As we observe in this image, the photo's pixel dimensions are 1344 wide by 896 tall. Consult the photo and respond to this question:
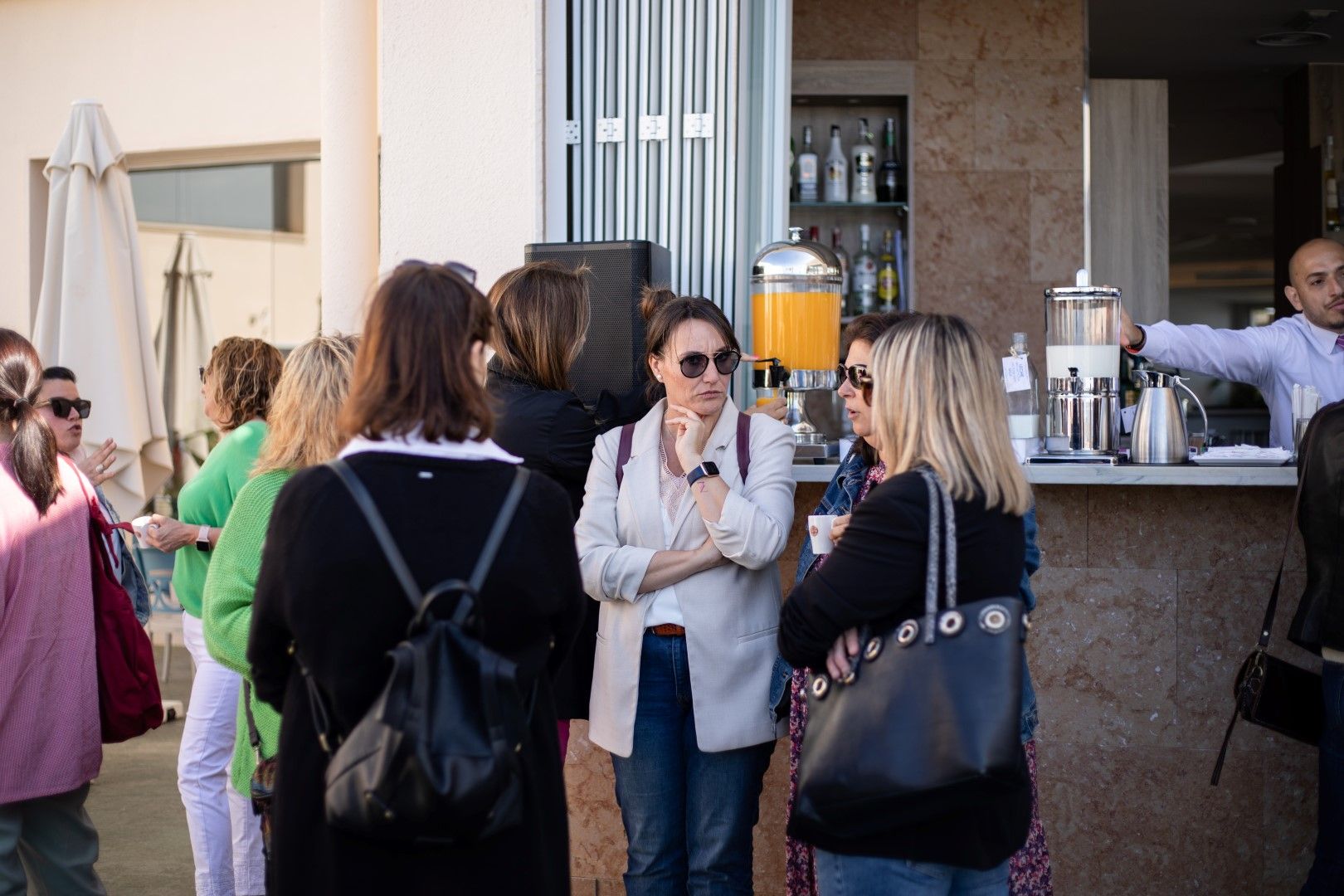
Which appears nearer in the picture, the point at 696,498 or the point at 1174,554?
the point at 696,498

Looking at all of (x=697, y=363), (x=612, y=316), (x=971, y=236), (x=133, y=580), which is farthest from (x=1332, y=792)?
(x=971, y=236)

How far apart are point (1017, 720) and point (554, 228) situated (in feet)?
9.21

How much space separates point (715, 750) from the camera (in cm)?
299

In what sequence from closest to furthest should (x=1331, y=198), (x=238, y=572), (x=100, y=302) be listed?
(x=238, y=572) < (x=100, y=302) < (x=1331, y=198)

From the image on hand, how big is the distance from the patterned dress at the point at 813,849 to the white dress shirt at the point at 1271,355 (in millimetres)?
2202

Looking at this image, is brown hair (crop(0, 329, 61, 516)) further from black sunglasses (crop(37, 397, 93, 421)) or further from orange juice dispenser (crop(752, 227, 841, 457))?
orange juice dispenser (crop(752, 227, 841, 457))

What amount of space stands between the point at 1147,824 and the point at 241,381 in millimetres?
2841

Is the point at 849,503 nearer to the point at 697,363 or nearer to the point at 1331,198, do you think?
the point at 697,363

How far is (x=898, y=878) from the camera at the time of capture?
2230mm

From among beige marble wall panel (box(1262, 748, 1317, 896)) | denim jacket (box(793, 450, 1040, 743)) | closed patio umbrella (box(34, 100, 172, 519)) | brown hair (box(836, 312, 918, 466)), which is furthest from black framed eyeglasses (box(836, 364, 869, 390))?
closed patio umbrella (box(34, 100, 172, 519))

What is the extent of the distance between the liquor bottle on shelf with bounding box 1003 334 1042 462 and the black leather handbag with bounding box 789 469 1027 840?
1529 mm

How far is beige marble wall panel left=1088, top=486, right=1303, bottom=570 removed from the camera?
145 inches

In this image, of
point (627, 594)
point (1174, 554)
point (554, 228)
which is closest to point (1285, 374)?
point (1174, 554)

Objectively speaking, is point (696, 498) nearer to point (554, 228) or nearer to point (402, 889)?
point (402, 889)
